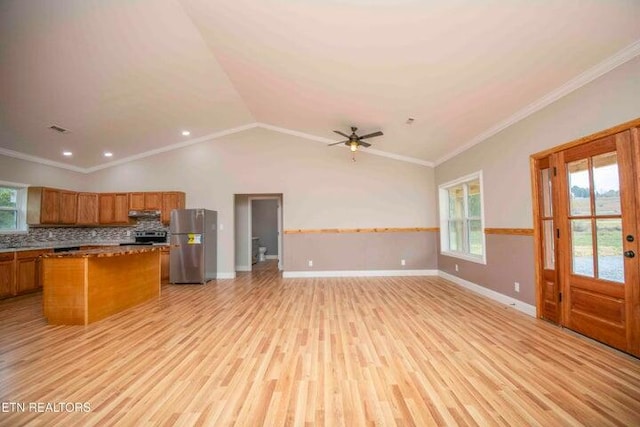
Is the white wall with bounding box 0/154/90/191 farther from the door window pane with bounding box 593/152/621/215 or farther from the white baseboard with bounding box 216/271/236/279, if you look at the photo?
the door window pane with bounding box 593/152/621/215

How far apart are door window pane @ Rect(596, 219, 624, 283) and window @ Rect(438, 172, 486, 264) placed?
6.01 feet

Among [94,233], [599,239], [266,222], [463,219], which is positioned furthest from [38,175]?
[599,239]

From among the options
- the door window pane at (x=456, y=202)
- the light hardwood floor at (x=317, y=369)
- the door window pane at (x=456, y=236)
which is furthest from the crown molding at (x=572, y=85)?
the light hardwood floor at (x=317, y=369)

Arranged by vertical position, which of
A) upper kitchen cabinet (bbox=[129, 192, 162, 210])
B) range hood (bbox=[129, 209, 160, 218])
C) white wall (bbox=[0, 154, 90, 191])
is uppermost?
white wall (bbox=[0, 154, 90, 191])

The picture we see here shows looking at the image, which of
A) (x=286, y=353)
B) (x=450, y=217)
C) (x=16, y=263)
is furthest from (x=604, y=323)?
(x=16, y=263)

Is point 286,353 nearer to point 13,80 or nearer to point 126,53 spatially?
point 126,53

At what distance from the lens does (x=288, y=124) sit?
6086 mm

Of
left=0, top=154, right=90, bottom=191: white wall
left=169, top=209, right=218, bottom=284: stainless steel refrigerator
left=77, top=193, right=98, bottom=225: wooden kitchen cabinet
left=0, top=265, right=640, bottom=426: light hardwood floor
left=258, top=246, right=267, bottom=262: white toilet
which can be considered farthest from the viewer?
left=258, top=246, right=267, bottom=262: white toilet

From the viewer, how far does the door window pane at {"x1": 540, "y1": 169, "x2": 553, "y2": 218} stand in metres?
3.29

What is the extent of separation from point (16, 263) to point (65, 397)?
4.57 meters

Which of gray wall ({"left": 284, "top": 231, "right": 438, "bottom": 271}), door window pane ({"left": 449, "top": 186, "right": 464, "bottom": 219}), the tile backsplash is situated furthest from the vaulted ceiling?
gray wall ({"left": 284, "top": 231, "right": 438, "bottom": 271})

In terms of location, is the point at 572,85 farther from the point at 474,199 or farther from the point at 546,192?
the point at 474,199

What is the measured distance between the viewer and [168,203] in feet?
20.4

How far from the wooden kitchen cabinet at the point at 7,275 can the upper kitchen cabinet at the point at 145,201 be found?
204 cm
